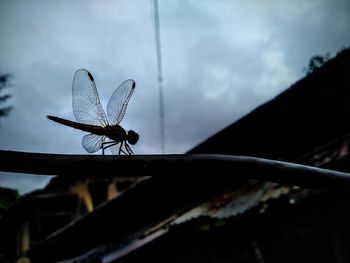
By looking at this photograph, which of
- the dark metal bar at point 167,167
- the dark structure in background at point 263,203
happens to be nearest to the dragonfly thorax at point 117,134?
the dark metal bar at point 167,167

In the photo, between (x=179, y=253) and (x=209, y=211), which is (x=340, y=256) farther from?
(x=179, y=253)

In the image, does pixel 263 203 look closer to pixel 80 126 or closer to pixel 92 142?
pixel 92 142

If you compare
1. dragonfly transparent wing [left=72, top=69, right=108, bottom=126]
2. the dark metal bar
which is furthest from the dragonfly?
the dark metal bar

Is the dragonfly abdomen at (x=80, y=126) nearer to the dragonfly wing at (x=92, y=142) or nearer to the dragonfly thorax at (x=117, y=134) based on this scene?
the dragonfly thorax at (x=117, y=134)

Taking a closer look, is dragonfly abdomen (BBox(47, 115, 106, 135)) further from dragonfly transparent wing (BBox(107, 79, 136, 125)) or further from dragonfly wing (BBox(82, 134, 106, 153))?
dragonfly transparent wing (BBox(107, 79, 136, 125))

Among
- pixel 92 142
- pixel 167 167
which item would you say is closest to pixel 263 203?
pixel 92 142

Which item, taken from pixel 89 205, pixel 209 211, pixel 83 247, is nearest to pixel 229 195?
pixel 209 211

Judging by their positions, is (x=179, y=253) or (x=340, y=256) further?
(x=179, y=253)
